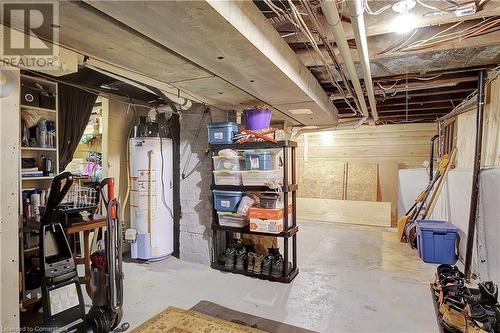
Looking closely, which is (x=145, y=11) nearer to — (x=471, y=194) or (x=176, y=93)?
(x=176, y=93)

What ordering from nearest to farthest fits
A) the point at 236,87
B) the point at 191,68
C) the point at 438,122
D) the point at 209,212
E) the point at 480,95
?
the point at 191,68 → the point at 236,87 → the point at 480,95 → the point at 209,212 → the point at 438,122

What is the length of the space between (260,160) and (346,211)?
3.95 meters

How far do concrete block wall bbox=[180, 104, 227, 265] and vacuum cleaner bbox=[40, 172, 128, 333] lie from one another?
57.4 inches

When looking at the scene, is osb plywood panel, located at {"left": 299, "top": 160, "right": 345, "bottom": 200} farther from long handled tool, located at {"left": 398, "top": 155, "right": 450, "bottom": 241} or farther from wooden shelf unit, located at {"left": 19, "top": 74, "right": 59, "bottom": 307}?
wooden shelf unit, located at {"left": 19, "top": 74, "right": 59, "bottom": 307}

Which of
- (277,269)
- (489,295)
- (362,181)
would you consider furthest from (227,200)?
(362,181)

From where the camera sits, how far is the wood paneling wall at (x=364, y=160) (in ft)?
20.7

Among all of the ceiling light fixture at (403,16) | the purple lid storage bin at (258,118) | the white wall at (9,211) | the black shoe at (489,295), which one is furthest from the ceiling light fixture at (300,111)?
the white wall at (9,211)

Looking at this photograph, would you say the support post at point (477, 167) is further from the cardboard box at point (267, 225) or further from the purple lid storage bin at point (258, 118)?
the purple lid storage bin at point (258, 118)

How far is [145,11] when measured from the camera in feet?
4.46

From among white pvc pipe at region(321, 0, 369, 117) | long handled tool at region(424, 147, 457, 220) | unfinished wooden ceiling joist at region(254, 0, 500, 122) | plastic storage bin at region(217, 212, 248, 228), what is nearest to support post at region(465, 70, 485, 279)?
unfinished wooden ceiling joist at region(254, 0, 500, 122)

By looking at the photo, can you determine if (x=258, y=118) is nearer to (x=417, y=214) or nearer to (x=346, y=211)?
(x=417, y=214)

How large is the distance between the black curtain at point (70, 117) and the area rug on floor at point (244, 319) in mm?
2169

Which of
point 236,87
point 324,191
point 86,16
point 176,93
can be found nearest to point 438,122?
point 324,191

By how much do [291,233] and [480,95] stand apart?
250 centimetres
